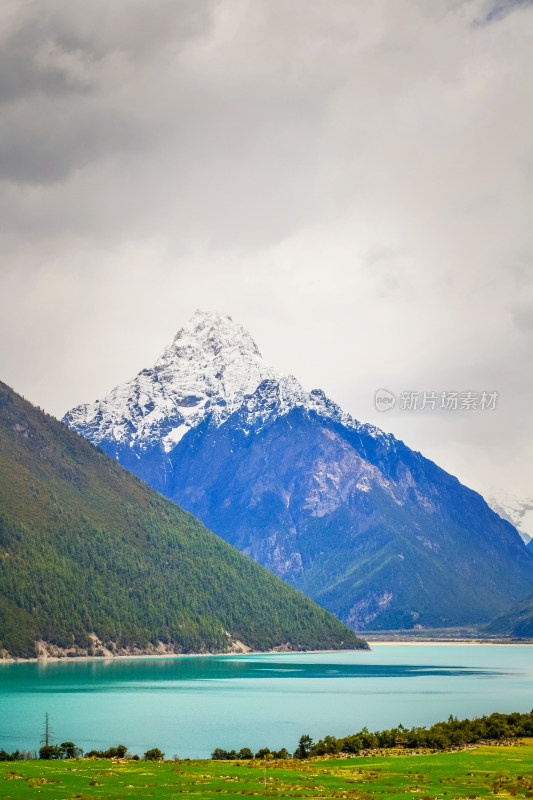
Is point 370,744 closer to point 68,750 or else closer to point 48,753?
point 68,750

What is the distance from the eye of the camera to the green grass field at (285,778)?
231ft

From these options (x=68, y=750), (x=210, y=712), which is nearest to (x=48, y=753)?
(x=68, y=750)

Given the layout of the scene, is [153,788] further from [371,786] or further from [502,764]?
[502,764]

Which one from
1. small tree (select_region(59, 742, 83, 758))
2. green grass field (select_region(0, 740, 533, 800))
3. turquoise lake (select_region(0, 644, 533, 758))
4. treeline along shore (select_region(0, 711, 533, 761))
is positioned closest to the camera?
green grass field (select_region(0, 740, 533, 800))

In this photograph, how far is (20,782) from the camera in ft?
241

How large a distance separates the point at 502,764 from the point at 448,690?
366 ft

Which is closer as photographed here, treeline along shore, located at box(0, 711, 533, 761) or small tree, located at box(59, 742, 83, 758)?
treeline along shore, located at box(0, 711, 533, 761)

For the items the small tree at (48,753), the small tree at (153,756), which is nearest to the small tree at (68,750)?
the small tree at (48,753)

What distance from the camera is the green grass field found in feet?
231

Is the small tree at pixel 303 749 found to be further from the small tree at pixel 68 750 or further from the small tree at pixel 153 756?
the small tree at pixel 68 750

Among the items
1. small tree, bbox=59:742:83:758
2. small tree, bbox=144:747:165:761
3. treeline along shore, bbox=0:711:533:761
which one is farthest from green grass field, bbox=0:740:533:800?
small tree, bbox=59:742:83:758

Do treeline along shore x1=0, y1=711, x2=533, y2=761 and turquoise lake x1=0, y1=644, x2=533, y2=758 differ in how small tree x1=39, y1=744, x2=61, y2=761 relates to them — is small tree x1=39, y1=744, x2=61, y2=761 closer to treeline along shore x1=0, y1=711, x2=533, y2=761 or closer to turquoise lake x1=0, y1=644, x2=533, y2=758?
treeline along shore x1=0, y1=711, x2=533, y2=761

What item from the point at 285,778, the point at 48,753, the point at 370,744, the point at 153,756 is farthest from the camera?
the point at 370,744

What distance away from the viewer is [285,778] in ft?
263
